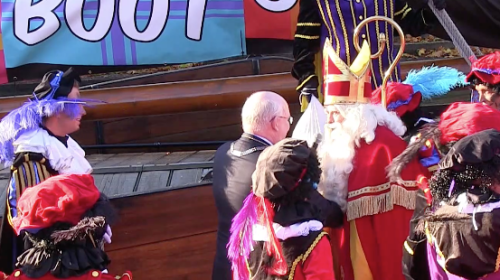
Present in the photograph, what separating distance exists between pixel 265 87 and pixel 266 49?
335mm

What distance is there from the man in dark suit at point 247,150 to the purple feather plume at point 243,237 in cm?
22

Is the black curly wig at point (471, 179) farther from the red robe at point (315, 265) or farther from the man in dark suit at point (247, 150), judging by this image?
the man in dark suit at point (247, 150)

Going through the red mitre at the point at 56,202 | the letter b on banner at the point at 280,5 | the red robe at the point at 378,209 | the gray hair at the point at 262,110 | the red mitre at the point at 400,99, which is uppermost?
the letter b on banner at the point at 280,5

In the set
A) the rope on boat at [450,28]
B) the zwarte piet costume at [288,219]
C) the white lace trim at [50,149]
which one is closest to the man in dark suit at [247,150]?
the zwarte piet costume at [288,219]

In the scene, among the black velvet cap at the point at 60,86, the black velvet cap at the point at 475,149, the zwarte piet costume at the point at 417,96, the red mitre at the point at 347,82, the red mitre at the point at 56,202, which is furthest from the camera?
the black velvet cap at the point at 60,86

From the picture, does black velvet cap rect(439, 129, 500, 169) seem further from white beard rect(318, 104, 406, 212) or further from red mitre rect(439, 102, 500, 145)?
white beard rect(318, 104, 406, 212)

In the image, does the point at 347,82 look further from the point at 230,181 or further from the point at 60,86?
the point at 60,86

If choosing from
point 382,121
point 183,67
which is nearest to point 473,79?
point 382,121

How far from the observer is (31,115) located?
3143mm

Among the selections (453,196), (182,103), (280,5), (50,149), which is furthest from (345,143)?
(280,5)

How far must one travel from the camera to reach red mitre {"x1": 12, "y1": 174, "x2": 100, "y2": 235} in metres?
2.46

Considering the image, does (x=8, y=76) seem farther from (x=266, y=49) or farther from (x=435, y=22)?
(x=435, y=22)

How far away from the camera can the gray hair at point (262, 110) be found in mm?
2801

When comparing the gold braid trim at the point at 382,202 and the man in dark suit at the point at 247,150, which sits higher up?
the man in dark suit at the point at 247,150
